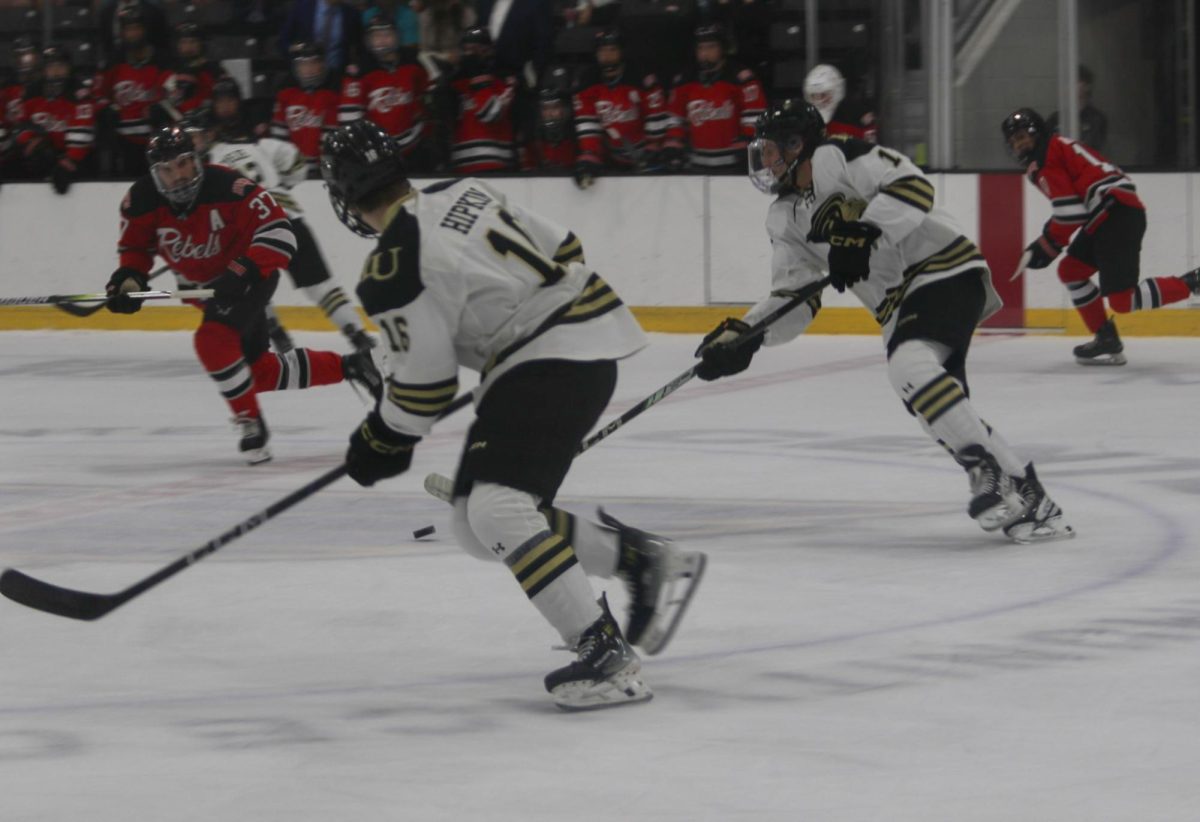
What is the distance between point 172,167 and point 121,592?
261 centimetres

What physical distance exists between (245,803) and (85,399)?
5.07 meters

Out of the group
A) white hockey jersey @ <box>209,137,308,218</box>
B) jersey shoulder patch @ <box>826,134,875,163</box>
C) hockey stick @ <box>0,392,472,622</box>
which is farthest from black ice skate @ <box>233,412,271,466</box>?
hockey stick @ <box>0,392,472,622</box>

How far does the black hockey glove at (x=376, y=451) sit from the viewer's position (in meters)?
3.05

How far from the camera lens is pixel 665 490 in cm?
524

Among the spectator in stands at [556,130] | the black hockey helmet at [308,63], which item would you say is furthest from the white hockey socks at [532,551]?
the black hockey helmet at [308,63]

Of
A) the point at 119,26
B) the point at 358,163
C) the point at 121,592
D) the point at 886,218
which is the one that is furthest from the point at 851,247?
the point at 119,26

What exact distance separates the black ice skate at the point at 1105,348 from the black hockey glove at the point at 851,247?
339 cm

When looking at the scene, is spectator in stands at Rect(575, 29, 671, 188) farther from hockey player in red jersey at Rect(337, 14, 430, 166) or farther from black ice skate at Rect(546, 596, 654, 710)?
black ice skate at Rect(546, 596, 654, 710)

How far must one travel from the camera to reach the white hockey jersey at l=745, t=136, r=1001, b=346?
4.39m

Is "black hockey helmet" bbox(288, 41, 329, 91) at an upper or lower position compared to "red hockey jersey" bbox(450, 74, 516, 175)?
upper

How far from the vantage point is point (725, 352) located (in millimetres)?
4176

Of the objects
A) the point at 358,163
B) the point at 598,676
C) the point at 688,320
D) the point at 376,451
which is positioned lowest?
the point at 688,320

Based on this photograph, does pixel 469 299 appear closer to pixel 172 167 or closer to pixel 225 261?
pixel 172 167

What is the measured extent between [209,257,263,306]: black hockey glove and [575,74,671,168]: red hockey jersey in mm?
3559
